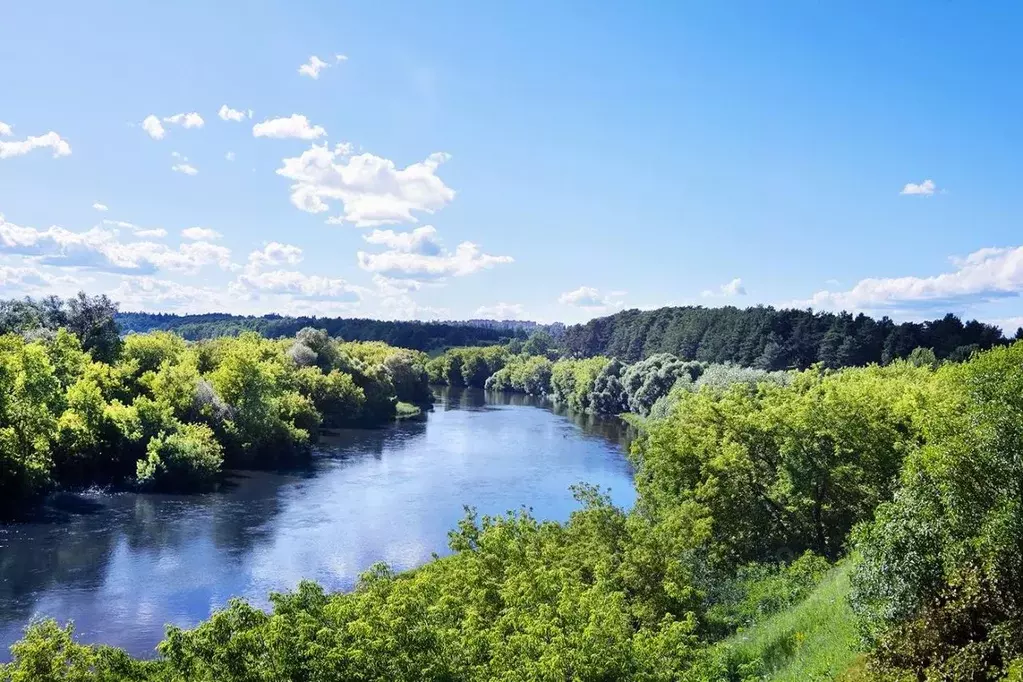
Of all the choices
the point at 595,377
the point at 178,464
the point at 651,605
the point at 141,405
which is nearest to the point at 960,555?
the point at 651,605

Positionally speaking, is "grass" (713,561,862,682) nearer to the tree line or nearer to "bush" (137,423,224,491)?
the tree line

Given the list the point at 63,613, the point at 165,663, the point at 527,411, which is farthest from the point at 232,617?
the point at 527,411

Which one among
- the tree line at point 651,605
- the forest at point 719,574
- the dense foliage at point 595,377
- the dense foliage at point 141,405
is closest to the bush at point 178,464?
the dense foliage at point 141,405

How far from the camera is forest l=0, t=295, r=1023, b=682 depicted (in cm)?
1380

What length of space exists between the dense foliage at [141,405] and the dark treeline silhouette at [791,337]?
54505mm

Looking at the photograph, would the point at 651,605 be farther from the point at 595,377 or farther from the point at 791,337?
the point at 595,377

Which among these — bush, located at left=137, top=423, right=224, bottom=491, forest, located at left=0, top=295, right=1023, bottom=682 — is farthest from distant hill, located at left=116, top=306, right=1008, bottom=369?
forest, located at left=0, top=295, right=1023, bottom=682

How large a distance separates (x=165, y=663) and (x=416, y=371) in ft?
349

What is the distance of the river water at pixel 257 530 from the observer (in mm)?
33094

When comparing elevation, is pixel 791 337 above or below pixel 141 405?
above

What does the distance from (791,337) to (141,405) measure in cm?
8119

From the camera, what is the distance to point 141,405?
5781cm

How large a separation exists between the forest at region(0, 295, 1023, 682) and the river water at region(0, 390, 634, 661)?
17.1ft

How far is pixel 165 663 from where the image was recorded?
586 inches
